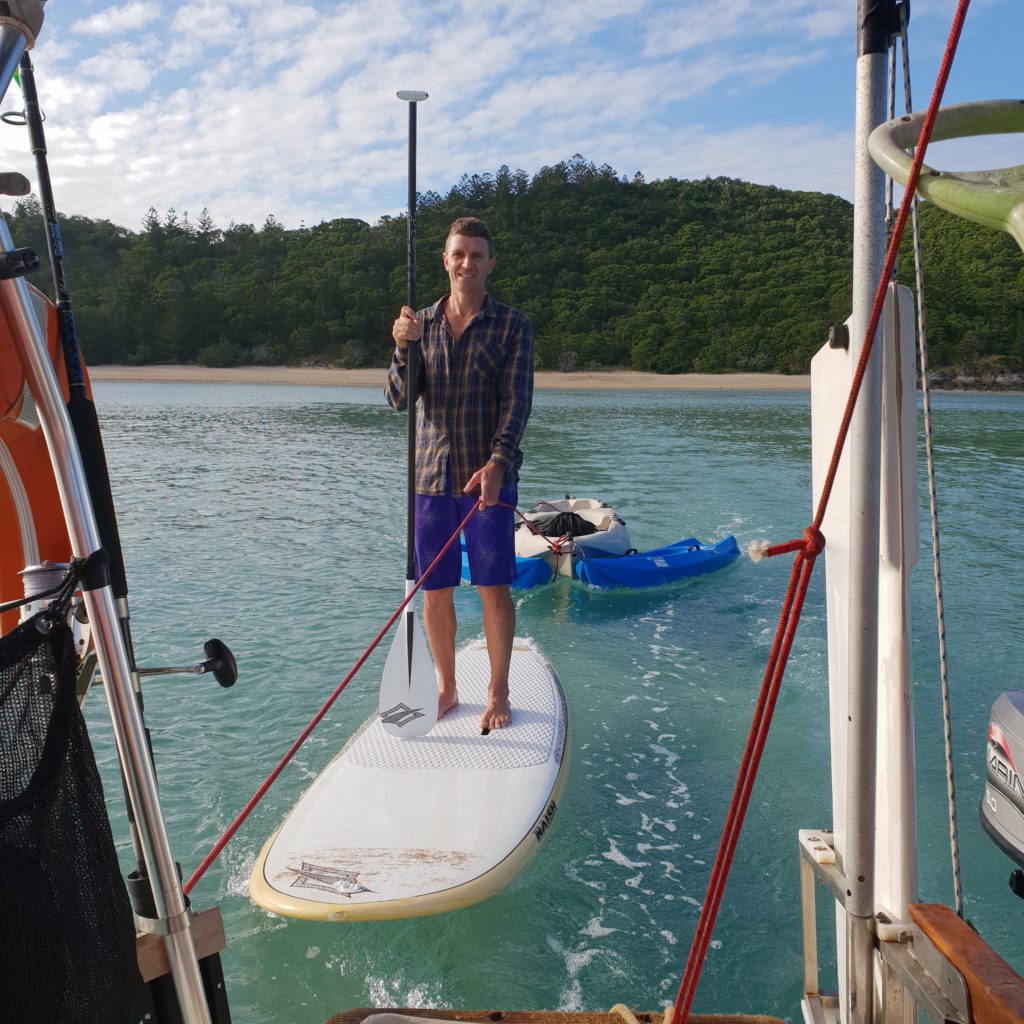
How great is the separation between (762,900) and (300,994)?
5.60 ft

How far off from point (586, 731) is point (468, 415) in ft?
6.57


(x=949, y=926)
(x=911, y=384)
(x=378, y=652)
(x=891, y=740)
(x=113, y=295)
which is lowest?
(x=378, y=652)

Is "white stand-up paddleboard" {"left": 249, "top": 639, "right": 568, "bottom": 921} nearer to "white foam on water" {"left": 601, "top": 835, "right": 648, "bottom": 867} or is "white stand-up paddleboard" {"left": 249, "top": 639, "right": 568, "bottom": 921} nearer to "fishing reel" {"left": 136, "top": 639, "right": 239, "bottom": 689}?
"white foam on water" {"left": 601, "top": 835, "right": 648, "bottom": 867}

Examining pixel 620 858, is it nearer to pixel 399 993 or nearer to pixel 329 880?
pixel 399 993

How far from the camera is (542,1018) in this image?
202cm

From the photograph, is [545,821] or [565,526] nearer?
[545,821]

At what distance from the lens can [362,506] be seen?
12750 millimetres

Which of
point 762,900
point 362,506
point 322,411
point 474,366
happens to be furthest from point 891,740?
point 322,411

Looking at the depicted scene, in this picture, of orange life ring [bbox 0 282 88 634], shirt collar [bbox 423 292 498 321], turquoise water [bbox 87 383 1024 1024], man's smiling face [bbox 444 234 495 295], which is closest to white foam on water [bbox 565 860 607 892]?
turquoise water [bbox 87 383 1024 1024]

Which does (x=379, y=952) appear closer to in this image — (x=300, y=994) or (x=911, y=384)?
(x=300, y=994)

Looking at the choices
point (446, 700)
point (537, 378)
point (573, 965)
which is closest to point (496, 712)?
point (446, 700)

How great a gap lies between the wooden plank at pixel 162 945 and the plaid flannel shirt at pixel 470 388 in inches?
102

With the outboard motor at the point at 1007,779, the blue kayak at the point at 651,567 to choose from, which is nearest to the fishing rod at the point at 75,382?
the outboard motor at the point at 1007,779

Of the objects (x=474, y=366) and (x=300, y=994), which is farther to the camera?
(x=474, y=366)
